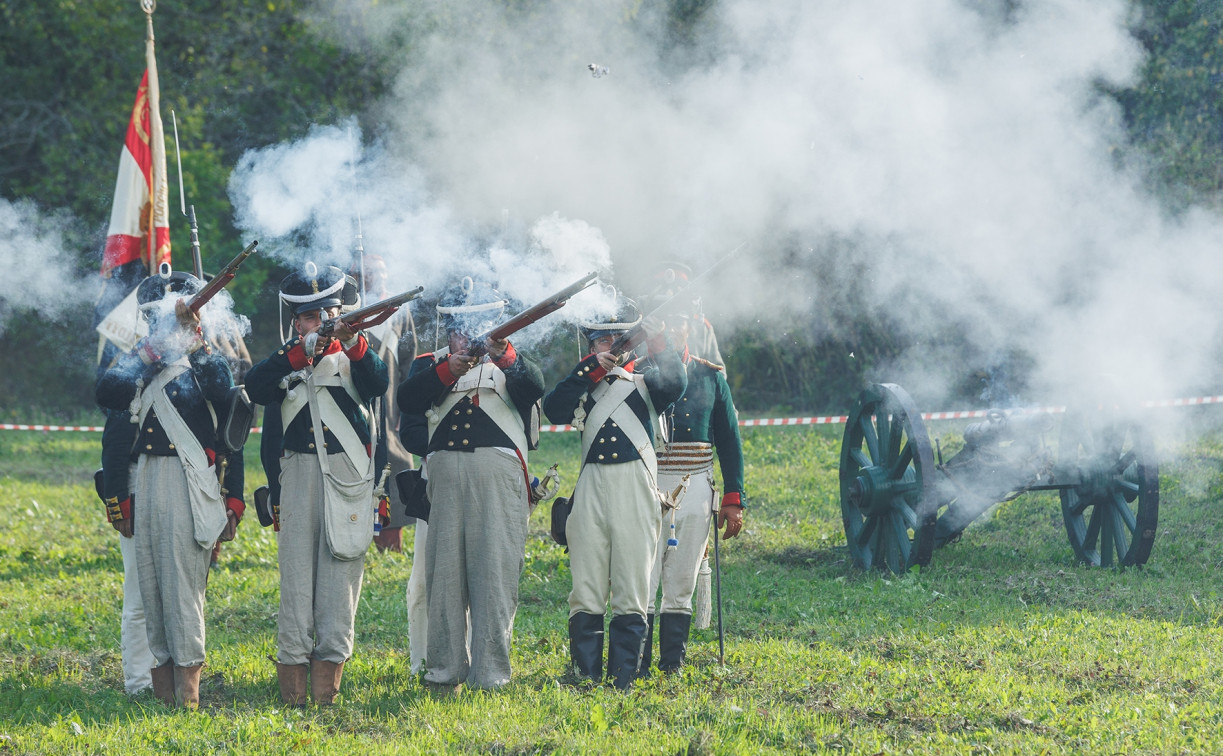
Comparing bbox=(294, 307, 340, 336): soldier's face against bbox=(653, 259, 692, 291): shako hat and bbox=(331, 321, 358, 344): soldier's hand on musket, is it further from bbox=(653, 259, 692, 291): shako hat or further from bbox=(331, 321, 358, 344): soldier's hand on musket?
bbox=(653, 259, 692, 291): shako hat

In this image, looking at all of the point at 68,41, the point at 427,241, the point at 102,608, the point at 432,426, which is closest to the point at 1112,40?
the point at 427,241

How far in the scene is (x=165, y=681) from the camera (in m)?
5.49

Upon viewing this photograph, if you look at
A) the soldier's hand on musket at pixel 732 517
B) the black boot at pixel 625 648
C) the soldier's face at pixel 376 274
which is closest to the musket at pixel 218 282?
the soldier's face at pixel 376 274

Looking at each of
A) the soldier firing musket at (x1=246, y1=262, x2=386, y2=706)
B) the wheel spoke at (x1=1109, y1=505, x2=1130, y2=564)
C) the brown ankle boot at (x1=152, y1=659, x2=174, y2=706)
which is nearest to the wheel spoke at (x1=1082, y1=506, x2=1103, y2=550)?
the wheel spoke at (x1=1109, y1=505, x2=1130, y2=564)

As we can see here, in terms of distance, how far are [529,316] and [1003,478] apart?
406 cm

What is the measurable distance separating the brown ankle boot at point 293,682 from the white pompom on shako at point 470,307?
1592 mm

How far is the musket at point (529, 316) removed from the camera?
510 cm

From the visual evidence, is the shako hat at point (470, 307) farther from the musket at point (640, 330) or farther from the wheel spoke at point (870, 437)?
the wheel spoke at point (870, 437)

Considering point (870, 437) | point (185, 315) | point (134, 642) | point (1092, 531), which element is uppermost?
point (185, 315)

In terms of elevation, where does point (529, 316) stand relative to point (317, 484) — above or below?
above

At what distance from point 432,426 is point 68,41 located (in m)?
18.9

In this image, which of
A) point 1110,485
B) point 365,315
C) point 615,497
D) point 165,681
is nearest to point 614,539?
point 615,497

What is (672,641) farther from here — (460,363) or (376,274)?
(376,274)

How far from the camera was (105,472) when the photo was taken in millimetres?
5566
